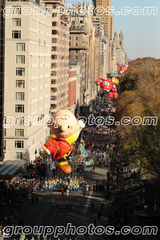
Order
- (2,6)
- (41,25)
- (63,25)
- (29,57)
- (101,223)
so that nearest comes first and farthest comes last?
(101,223) → (2,6) → (29,57) → (41,25) → (63,25)

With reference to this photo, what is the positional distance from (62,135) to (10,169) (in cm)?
2058

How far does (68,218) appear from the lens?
44.2 meters

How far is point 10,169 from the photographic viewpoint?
170 feet

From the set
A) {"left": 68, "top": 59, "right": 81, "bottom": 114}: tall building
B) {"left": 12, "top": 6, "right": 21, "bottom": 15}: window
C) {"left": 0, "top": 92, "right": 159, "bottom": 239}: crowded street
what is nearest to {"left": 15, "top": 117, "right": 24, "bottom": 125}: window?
{"left": 0, "top": 92, "right": 159, "bottom": 239}: crowded street

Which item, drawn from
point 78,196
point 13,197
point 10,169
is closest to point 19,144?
point 10,169

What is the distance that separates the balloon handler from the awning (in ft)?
56.2

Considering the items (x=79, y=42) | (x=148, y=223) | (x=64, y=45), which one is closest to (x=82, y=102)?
(x=79, y=42)

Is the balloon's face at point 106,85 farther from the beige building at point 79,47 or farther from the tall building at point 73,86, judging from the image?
the beige building at point 79,47

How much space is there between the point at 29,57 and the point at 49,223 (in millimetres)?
28631

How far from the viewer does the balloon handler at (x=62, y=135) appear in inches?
1259

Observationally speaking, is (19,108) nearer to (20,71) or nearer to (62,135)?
(20,71)

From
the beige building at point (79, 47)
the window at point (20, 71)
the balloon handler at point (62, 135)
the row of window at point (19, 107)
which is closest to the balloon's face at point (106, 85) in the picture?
the window at point (20, 71)

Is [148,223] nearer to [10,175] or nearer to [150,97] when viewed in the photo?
[10,175]

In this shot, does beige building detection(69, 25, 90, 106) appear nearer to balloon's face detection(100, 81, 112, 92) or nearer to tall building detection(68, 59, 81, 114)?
tall building detection(68, 59, 81, 114)
